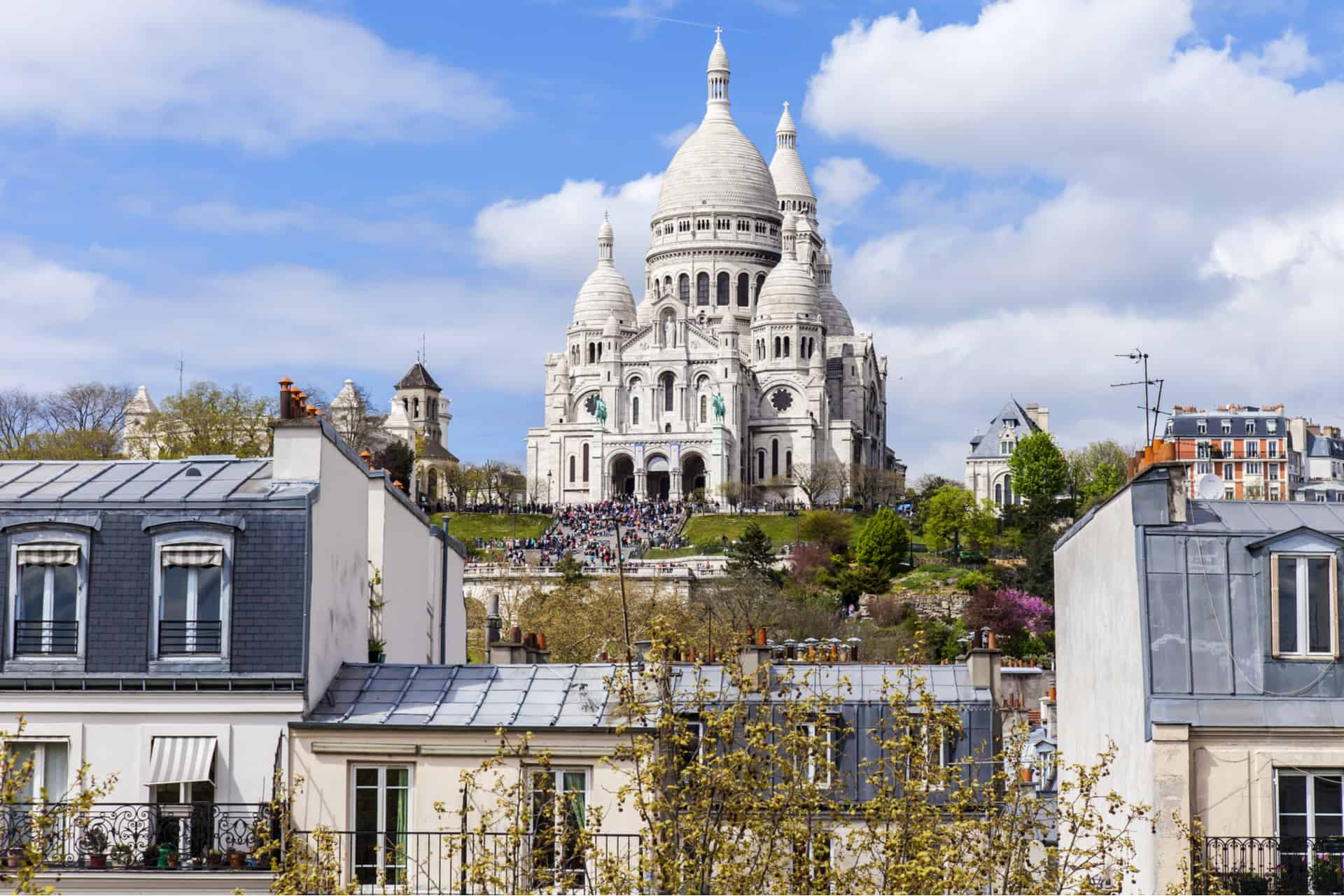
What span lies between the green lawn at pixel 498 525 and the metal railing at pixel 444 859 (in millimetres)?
87790

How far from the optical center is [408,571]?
24.6m

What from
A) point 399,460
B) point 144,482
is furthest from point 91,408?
point 144,482

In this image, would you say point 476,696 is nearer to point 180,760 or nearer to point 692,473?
point 180,760

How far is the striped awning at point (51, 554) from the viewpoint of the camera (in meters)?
19.3

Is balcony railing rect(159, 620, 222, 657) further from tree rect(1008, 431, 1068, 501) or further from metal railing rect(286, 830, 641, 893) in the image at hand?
tree rect(1008, 431, 1068, 501)

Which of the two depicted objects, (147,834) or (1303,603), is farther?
(147,834)

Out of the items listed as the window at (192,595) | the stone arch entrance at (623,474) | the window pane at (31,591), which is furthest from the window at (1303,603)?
the stone arch entrance at (623,474)

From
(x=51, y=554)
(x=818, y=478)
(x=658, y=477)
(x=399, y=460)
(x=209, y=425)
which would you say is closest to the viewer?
(x=51, y=554)

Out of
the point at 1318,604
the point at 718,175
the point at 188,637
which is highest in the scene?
the point at 718,175

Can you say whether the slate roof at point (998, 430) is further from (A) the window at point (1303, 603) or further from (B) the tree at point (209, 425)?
(A) the window at point (1303, 603)

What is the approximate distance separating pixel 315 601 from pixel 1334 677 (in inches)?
352

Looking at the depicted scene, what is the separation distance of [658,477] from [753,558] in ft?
152

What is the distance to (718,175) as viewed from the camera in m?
153

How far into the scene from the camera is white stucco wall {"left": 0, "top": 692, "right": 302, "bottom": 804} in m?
18.9
